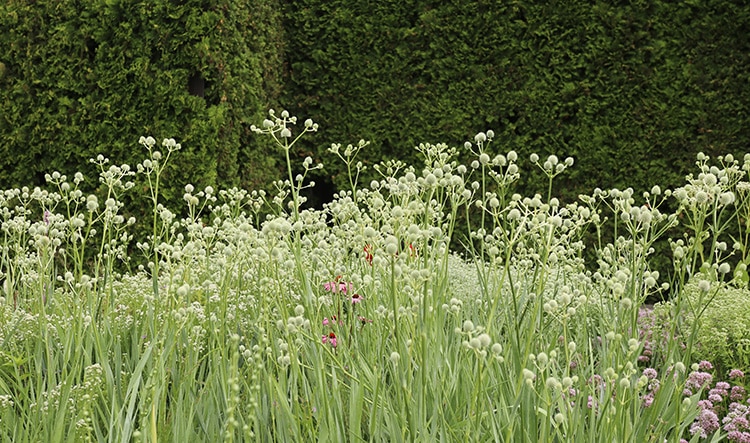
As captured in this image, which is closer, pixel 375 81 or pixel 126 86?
pixel 126 86

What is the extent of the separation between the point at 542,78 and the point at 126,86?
12.2 feet

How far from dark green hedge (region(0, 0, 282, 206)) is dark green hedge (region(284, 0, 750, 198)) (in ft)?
3.90

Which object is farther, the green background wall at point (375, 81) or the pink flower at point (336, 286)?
the green background wall at point (375, 81)

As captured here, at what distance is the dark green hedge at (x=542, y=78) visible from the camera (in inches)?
282

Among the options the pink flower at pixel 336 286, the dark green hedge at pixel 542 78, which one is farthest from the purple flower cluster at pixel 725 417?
the dark green hedge at pixel 542 78

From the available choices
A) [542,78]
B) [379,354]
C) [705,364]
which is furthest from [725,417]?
[542,78]

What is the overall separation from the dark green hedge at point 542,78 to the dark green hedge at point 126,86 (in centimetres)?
119

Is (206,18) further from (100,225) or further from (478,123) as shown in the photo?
(478,123)

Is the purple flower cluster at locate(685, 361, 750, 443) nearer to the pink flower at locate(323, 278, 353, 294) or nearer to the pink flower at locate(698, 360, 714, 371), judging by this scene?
the pink flower at locate(698, 360, 714, 371)

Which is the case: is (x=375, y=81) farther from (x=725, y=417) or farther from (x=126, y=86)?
(x=725, y=417)

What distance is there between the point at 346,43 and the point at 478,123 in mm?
1565

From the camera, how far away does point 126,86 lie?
21.9 feet

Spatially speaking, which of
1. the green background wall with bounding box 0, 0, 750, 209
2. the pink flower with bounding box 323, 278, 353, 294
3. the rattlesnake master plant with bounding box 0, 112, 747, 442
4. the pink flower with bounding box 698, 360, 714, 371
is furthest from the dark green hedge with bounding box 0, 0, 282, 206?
the pink flower with bounding box 698, 360, 714, 371

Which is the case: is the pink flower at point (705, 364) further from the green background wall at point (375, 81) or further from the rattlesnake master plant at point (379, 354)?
the green background wall at point (375, 81)
